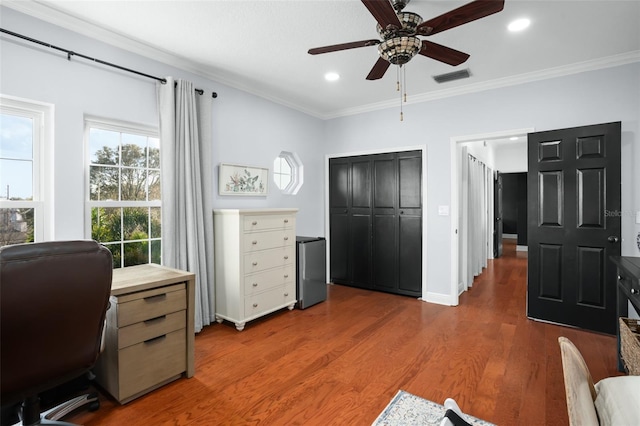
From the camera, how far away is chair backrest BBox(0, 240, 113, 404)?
1.32 m

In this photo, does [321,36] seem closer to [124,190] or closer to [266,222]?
[266,222]

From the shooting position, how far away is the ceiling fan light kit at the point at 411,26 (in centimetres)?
169

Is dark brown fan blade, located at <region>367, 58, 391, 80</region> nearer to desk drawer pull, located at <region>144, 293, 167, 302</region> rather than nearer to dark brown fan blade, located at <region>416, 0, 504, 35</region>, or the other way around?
dark brown fan blade, located at <region>416, 0, 504, 35</region>

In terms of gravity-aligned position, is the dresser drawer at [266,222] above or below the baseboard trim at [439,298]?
above

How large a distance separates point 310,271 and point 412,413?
221 cm

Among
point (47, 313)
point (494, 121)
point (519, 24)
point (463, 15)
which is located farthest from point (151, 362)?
point (494, 121)

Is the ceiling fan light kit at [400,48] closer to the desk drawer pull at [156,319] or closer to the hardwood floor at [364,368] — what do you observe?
the hardwood floor at [364,368]

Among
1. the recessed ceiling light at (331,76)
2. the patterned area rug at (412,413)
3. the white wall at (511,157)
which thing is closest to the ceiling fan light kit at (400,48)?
the recessed ceiling light at (331,76)

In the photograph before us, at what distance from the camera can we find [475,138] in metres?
3.87

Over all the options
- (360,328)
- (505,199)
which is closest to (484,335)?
(360,328)

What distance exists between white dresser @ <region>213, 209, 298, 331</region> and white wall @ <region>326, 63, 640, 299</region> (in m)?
1.95

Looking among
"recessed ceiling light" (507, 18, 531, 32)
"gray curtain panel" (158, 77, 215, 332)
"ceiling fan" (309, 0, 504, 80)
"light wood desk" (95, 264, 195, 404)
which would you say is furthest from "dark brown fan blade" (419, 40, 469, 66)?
"light wood desk" (95, 264, 195, 404)

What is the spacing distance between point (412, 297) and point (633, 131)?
9.51 ft

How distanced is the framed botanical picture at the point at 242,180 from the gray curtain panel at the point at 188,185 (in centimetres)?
21
